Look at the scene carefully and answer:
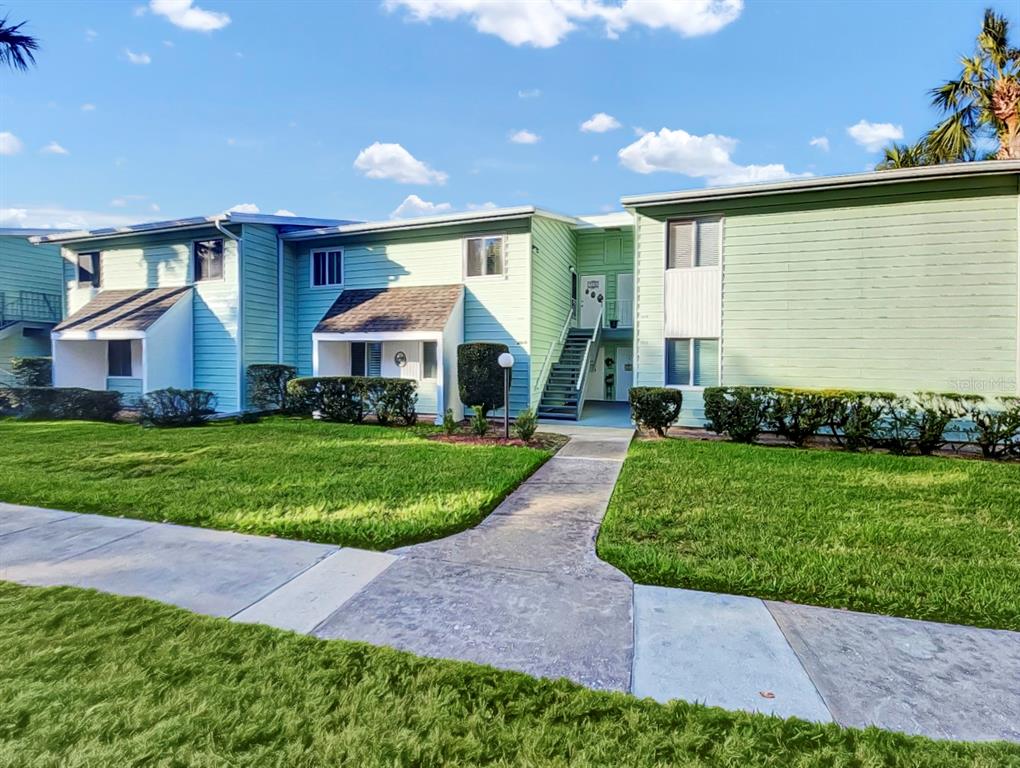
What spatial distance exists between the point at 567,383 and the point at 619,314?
3.92m

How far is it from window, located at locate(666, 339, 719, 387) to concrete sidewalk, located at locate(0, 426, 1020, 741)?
8.03 m

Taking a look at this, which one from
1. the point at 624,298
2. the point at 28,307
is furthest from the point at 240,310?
the point at 624,298

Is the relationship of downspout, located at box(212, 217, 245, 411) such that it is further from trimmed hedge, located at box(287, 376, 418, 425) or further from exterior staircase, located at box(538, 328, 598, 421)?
exterior staircase, located at box(538, 328, 598, 421)

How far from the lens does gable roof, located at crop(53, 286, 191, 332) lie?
14133 millimetres

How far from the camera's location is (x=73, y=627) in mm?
2846

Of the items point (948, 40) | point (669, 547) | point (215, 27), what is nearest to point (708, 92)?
point (948, 40)

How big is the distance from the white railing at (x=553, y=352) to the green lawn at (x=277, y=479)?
15.9 ft

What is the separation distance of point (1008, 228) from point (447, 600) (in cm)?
1264

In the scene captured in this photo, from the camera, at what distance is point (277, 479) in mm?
6410

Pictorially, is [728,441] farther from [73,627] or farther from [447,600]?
[73,627]

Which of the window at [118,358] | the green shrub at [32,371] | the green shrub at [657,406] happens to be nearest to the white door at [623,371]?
the green shrub at [657,406]

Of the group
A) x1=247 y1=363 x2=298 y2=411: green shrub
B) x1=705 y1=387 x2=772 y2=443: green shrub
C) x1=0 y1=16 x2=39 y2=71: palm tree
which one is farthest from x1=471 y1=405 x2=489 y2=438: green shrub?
x1=0 y1=16 x2=39 y2=71: palm tree

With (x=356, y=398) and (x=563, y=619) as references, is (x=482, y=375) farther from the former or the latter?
(x=563, y=619)

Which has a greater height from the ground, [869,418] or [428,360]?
[428,360]
